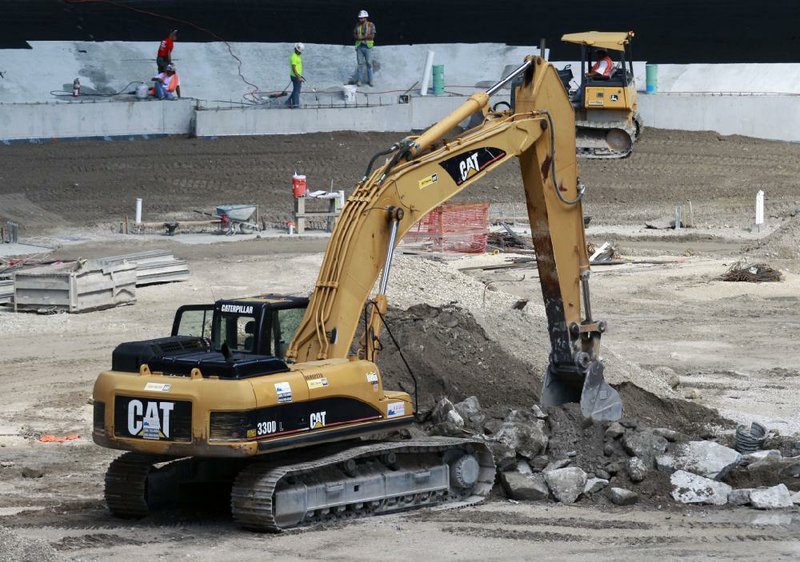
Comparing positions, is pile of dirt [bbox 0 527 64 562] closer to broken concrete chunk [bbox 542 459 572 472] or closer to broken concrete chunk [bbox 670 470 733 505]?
broken concrete chunk [bbox 542 459 572 472]

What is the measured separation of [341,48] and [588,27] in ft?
24.2

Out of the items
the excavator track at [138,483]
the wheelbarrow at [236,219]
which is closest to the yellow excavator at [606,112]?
the wheelbarrow at [236,219]

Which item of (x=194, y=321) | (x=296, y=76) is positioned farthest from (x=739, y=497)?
(x=296, y=76)

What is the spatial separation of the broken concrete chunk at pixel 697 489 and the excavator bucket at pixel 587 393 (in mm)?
1170

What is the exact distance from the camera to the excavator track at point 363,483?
10398 millimetres

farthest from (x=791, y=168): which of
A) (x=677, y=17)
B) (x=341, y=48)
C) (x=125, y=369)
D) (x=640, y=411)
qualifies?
(x=125, y=369)

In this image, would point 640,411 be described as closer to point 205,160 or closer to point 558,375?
point 558,375

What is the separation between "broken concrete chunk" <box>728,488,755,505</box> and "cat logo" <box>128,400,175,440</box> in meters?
4.77

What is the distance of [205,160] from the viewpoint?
34.2 metres

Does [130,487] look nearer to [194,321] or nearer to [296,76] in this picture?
[194,321]

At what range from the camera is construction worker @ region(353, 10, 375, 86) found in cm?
3856

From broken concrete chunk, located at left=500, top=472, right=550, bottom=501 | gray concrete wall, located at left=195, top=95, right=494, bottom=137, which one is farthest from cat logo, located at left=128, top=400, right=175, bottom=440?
gray concrete wall, located at left=195, top=95, right=494, bottom=137

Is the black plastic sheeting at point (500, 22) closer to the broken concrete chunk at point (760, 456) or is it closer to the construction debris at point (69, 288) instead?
the construction debris at point (69, 288)

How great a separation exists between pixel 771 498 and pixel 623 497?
1211 mm
